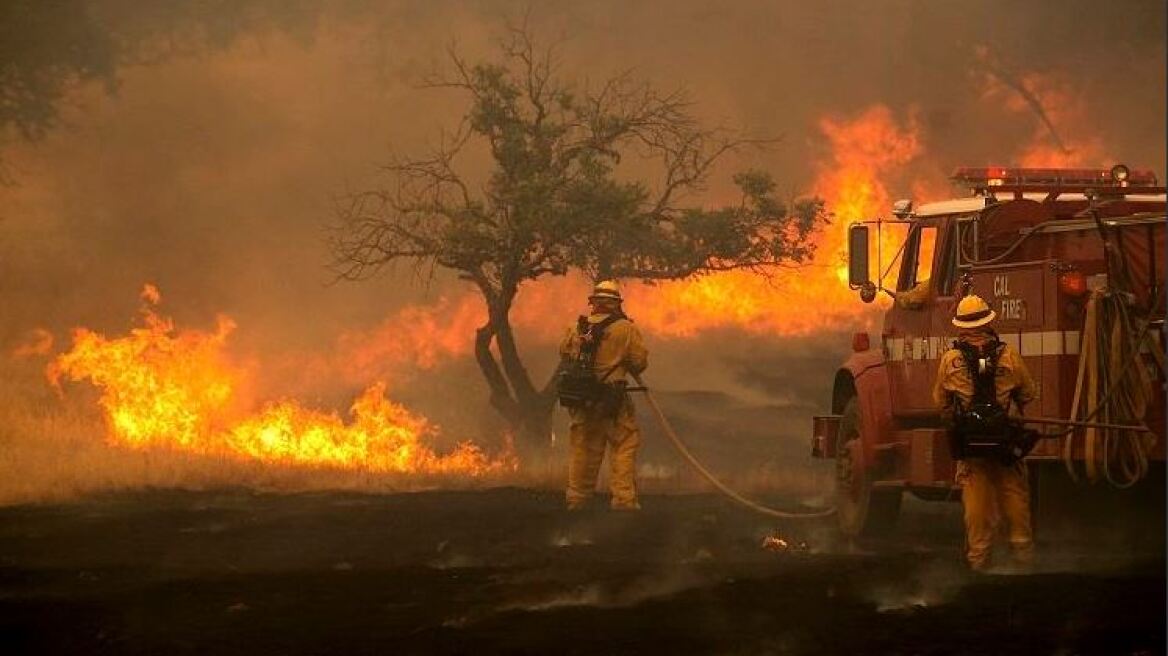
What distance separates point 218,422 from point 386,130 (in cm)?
805

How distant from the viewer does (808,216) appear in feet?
80.3

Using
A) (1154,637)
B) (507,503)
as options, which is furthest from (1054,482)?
(507,503)

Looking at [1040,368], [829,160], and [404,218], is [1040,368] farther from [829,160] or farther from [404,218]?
[829,160]

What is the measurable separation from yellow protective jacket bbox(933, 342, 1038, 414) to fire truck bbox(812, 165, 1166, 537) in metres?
0.25

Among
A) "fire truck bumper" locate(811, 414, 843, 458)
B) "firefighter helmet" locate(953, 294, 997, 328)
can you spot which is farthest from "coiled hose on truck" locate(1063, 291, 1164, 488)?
"fire truck bumper" locate(811, 414, 843, 458)

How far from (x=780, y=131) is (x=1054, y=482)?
19353 mm

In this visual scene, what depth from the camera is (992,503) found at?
11109 millimetres

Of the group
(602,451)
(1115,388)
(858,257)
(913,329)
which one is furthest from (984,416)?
(602,451)

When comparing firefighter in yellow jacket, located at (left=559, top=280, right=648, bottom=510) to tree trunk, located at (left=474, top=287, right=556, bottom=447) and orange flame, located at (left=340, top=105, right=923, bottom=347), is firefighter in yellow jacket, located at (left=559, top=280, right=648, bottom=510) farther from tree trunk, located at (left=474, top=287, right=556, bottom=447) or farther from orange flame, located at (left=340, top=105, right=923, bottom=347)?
orange flame, located at (left=340, top=105, right=923, bottom=347)

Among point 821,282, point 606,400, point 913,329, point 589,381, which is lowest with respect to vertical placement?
point 606,400

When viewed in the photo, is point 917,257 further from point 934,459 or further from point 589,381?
point 589,381

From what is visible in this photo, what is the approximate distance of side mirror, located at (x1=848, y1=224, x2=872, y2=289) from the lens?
1319 centimetres

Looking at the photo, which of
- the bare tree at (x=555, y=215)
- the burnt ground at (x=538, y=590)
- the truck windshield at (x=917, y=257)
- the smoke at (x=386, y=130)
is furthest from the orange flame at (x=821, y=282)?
A: the truck windshield at (x=917, y=257)

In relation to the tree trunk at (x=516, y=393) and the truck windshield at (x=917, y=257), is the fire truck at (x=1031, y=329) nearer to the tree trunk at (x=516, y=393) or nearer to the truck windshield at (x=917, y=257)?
the truck windshield at (x=917, y=257)
